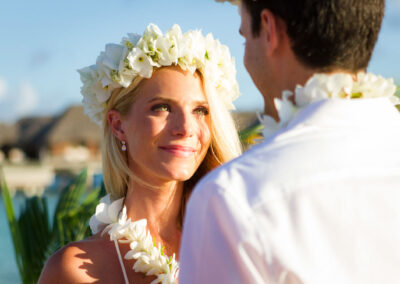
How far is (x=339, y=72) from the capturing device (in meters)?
1.40

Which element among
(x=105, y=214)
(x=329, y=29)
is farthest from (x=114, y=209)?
(x=329, y=29)

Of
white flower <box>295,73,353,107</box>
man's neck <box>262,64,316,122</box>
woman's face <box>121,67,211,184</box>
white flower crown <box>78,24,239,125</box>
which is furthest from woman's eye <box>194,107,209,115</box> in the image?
white flower <box>295,73,353,107</box>

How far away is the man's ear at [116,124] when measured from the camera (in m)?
2.84

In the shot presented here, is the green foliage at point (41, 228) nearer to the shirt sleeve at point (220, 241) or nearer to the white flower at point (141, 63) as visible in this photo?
the white flower at point (141, 63)

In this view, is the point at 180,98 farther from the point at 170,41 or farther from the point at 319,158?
the point at 319,158

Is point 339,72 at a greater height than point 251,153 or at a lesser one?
greater

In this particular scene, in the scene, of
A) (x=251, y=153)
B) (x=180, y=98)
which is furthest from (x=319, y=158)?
(x=180, y=98)

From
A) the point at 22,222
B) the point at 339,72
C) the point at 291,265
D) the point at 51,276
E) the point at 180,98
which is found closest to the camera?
the point at 291,265

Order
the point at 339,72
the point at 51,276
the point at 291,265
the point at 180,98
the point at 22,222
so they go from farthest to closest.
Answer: the point at 22,222, the point at 180,98, the point at 51,276, the point at 339,72, the point at 291,265

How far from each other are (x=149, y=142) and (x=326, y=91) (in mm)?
1400

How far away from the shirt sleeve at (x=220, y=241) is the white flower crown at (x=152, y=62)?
163 cm

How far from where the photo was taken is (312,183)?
1.20 m

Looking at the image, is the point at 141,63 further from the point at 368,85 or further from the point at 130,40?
the point at 368,85

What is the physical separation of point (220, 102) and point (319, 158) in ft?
5.41
